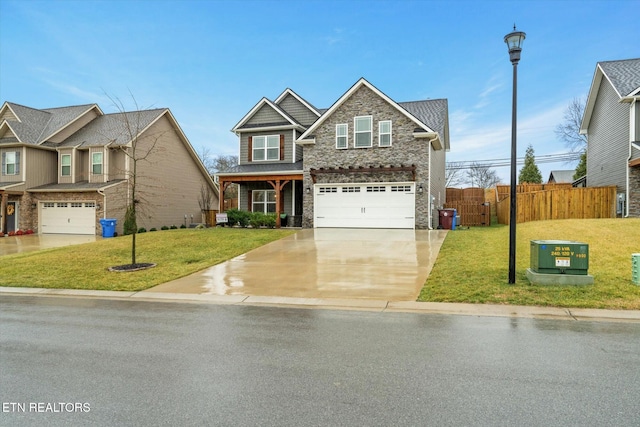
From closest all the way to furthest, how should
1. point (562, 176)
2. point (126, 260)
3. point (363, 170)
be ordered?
point (126, 260)
point (363, 170)
point (562, 176)

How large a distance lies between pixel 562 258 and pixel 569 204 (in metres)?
13.9

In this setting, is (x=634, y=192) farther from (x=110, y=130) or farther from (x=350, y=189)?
(x=110, y=130)

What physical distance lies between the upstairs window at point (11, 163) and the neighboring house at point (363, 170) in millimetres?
14241

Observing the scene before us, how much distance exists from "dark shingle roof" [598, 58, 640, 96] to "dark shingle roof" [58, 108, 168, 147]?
2663 centimetres

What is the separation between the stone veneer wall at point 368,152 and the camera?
19.6 meters

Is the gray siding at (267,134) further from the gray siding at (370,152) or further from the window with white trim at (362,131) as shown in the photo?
the window with white trim at (362,131)

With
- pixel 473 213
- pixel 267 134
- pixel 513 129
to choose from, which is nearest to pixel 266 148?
pixel 267 134

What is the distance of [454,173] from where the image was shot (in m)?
57.0

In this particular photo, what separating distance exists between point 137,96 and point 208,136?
45.9 metres

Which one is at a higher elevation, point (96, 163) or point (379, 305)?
point (96, 163)

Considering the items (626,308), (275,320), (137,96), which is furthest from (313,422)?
(137,96)

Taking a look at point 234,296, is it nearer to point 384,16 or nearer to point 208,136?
point 384,16

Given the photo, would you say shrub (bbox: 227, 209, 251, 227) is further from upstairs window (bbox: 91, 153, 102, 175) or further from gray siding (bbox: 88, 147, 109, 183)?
upstairs window (bbox: 91, 153, 102, 175)

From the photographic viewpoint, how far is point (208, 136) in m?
59.9
